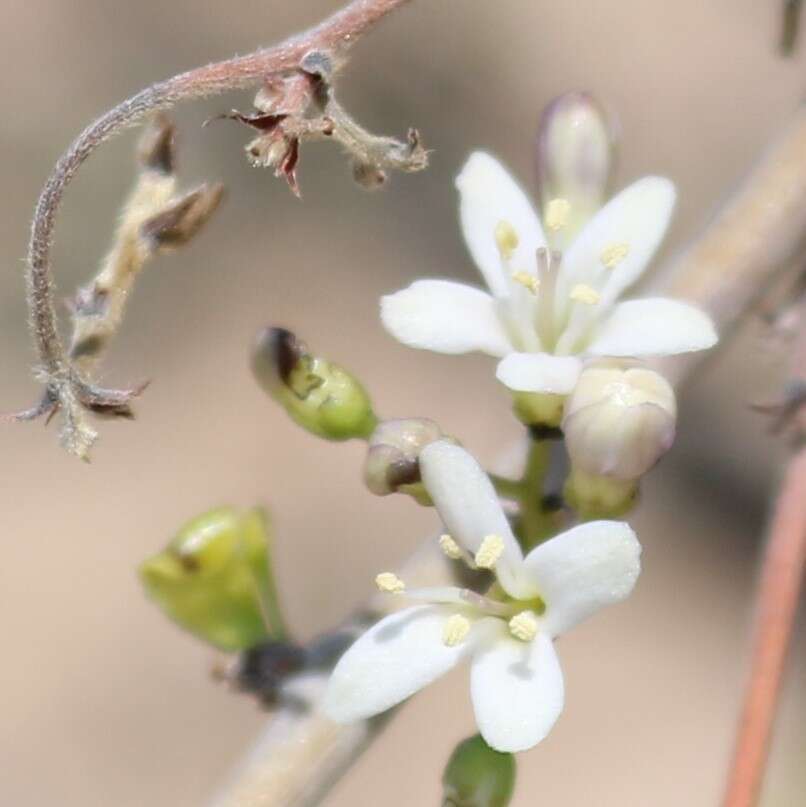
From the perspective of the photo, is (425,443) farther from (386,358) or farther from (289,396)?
(386,358)

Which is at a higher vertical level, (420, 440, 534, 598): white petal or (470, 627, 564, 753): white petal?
(420, 440, 534, 598): white petal

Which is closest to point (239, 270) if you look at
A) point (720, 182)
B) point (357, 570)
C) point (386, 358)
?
point (386, 358)

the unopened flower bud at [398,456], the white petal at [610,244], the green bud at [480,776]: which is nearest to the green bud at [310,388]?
the unopened flower bud at [398,456]

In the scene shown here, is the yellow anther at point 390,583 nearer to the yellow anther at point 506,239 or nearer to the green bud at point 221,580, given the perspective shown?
the green bud at point 221,580

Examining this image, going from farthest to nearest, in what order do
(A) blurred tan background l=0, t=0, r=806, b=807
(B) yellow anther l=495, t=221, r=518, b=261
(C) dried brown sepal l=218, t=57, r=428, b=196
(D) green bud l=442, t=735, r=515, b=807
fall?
1. (A) blurred tan background l=0, t=0, r=806, b=807
2. (B) yellow anther l=495, t=221, r=518, b=261
3. (D) green bud l=442, t=735, r=515, b=807
4. (C) dried brown sepal l=218, t=57, r=428, b=196

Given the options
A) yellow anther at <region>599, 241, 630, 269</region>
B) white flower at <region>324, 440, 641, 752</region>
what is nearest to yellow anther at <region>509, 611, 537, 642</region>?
white flower at <region>324, 440, 641, 752</region>

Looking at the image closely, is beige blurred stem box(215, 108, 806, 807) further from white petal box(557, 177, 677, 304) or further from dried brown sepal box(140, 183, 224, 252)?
dried brown sepal box(140, 183, 224, 252)
